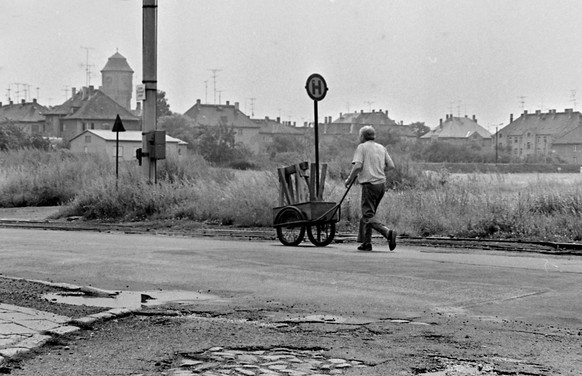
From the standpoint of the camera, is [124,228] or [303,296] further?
[124,228]

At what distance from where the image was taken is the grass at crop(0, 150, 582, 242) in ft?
66.9

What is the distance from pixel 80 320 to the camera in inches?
345

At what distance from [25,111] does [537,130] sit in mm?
90083

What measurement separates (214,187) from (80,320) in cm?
1858

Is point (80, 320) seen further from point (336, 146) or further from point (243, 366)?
point (336, 146)

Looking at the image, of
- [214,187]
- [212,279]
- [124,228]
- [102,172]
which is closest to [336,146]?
[102,172]

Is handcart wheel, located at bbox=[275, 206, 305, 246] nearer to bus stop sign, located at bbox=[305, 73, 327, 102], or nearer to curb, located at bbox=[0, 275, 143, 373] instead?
bus stop sign, located at bbox=[305, 73, 327, 102]

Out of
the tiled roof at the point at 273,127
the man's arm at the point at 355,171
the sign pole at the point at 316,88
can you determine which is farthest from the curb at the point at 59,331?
the tiled roof at the point at 273,127

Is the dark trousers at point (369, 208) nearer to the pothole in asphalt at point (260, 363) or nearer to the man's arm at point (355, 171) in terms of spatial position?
the man's arm at point (355, 171)

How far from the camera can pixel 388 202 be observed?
2364cm

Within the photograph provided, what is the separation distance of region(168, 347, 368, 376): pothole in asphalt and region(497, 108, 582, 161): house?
119m

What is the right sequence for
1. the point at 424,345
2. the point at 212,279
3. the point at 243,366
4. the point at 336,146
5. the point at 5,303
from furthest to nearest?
the point at 336,146
the point at 212,279
the point at 5,303
the point at 424,345
the point at 243,366

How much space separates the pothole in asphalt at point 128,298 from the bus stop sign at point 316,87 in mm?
9919

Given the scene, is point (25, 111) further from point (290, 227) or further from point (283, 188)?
point (290, 227)
